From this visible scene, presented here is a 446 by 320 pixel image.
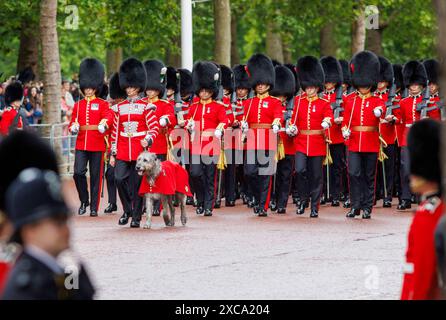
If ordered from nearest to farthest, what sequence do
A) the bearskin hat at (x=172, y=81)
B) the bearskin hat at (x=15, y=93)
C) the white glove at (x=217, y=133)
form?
the white glove at (x=217, y=133) < the bearskin hat at (x=15, y=93) < the bearskin hat at (x=172, y=81)

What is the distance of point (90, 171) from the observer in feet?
60.5

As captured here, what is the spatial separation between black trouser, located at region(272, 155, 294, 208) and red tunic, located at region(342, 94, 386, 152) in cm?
135

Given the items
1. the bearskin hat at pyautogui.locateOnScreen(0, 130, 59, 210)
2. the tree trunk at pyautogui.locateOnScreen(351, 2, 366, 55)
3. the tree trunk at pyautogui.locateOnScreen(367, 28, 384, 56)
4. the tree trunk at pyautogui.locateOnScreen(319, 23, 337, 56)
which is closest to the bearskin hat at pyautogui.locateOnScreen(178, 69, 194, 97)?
the tree trunk at pyautogui.locateOnScreen(351, 2, 366, 55)

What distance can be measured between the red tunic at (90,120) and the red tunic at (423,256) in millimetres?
11617

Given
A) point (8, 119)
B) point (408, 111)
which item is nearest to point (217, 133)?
point (408, 111)

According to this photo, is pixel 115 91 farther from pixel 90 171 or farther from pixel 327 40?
pixel 327 40

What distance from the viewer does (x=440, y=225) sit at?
5.94 m

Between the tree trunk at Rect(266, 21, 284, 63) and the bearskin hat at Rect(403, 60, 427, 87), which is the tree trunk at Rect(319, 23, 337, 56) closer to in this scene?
the tree trunk at Rect(266, 21, 284, 63)

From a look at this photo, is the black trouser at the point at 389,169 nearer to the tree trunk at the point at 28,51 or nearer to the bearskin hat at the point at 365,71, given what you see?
the bearskin hat at the point at 365,71

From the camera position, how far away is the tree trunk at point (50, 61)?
24016 millimetres

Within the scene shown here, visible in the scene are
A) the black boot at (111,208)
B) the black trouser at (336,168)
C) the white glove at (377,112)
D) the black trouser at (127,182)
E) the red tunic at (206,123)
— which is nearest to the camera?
the black trouser at (127,182)

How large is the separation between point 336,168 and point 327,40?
64.7 ft

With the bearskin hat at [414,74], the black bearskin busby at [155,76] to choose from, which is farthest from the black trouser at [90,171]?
the bearskin hat at [414,74]

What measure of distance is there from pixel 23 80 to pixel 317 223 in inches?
406
